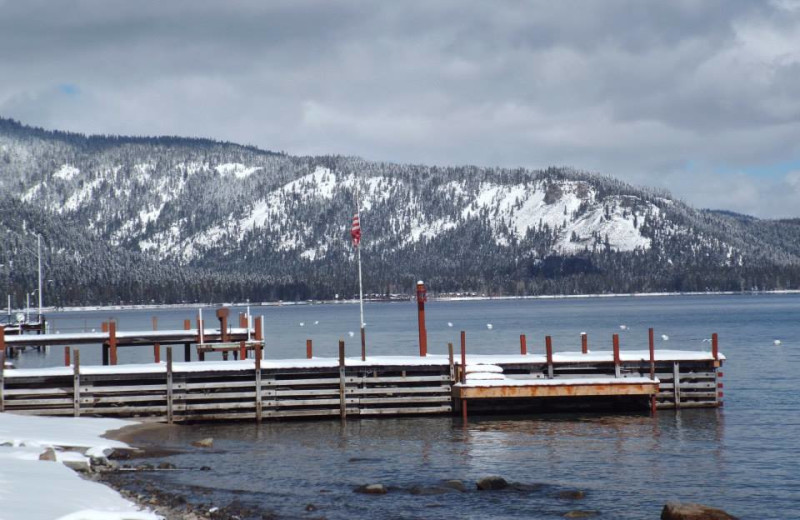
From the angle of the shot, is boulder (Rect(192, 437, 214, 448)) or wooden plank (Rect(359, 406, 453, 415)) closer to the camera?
boulder (Rect(192, 437, 214, 448))

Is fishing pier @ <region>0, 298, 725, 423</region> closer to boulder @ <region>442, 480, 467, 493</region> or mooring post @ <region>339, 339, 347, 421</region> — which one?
mooring post @ <region>339, 339, 347, 421</region>

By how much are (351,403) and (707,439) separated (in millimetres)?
13802

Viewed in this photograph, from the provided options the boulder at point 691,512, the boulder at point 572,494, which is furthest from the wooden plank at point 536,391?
the boulder at point 691,512

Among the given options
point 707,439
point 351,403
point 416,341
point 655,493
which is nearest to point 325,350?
point 416,341

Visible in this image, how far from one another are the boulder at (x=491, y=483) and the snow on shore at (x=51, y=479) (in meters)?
9.63

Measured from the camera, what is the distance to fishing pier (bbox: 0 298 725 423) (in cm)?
3953

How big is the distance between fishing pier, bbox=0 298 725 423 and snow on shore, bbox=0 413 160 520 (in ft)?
12.2

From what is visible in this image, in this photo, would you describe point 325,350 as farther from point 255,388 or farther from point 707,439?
point 707,439

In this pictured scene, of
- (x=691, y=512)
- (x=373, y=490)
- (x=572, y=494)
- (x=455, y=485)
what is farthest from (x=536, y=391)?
(x=691, y=512)

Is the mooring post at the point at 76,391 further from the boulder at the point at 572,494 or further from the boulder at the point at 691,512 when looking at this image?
the boulder at the point at 691,512

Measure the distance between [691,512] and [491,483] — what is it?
618cm

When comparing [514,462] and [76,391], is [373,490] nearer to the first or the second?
[514,462]

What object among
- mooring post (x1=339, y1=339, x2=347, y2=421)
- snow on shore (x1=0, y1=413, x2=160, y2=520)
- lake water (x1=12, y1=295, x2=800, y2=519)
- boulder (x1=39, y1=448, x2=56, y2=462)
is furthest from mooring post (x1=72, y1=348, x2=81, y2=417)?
boulder (x1=39, y1=448, x2=56, y2=462)

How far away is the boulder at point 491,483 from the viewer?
2807 centimetres
